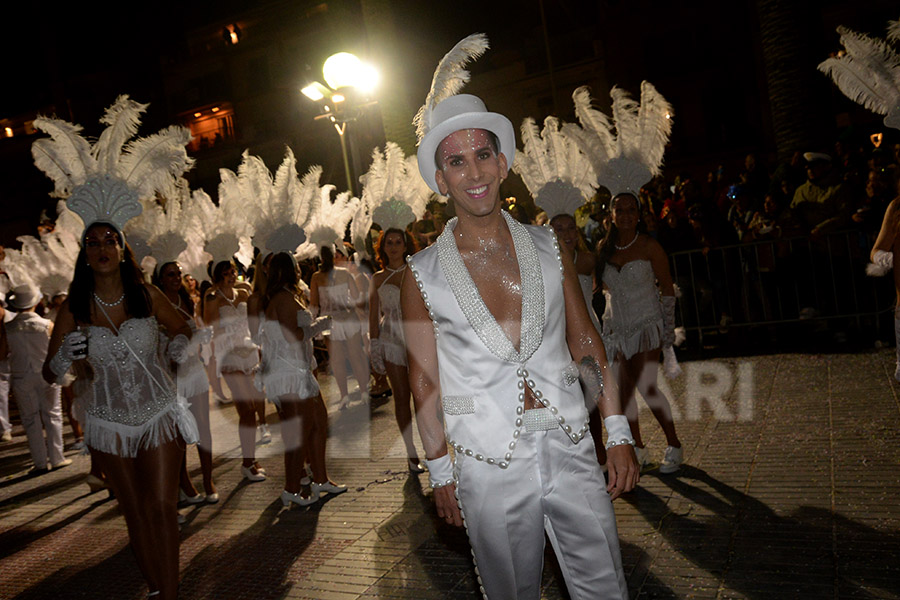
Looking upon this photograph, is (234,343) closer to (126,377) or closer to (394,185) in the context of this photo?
(394,185)

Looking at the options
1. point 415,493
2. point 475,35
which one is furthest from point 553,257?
point 415,493

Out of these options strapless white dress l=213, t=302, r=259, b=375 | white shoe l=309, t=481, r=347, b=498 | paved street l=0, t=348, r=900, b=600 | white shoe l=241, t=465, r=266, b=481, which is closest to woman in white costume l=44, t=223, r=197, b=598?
paved street l=0, t=348, r=900, b=600

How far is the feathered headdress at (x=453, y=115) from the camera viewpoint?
9.12ft

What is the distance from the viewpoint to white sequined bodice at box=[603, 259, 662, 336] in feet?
19.0

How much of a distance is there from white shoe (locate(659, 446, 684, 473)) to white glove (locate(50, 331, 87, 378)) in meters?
4.11

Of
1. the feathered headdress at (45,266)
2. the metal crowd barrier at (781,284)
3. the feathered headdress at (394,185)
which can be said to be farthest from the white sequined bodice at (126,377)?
the metal crowd barrier at (781,284)

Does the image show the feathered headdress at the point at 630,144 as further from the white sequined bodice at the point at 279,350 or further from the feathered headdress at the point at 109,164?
the feathered headdress at the point at 109,164

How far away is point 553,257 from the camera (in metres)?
2.79

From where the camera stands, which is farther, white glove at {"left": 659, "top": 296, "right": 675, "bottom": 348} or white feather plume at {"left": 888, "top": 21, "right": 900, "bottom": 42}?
white glove at {"left": 659, "top": 296, "right": 675, "bottom": 348}

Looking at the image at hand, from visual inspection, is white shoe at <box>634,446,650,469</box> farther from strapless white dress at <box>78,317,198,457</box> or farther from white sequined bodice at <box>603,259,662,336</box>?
strapless white dress at <box>78,317,198,457</box>

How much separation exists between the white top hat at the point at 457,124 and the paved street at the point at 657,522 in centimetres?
209

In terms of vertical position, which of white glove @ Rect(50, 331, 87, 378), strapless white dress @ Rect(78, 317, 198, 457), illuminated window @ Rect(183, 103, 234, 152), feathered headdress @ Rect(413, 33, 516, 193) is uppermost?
illuminated window @ Rect(183, 103, 234, 152)

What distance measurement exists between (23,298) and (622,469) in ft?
28.4

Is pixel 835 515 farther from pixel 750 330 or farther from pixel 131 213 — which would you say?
pixel 750 330
